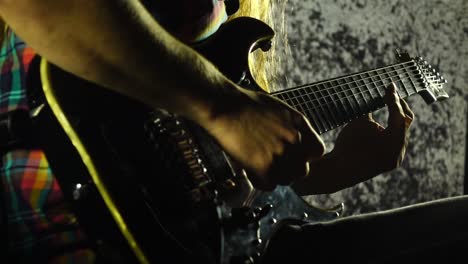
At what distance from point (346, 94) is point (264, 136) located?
1.26 ft

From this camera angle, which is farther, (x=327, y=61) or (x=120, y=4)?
(x=327, y=61)

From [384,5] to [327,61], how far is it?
1.01ft

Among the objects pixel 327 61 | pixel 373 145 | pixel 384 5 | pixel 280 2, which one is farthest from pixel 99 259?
pixel 384 5

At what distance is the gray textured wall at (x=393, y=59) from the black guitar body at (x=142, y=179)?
0.85 meters

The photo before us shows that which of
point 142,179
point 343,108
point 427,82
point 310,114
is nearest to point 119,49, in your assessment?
point 142,179

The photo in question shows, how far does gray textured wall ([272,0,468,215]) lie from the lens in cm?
150

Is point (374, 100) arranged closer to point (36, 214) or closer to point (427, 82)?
point (427, 82)

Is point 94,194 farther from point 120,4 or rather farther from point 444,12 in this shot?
point 444,12

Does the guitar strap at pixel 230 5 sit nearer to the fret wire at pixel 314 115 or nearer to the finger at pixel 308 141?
the fret wire at pixel 314 115

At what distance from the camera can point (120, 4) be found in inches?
19.0

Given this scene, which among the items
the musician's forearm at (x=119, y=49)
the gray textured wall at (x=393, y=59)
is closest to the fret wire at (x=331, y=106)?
the musician's forearm at (x=119, y=49)

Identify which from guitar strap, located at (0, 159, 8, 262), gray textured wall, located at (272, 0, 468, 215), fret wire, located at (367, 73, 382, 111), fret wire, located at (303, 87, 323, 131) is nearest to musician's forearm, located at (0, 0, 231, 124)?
guitar strap, located at (0, 159, 8, 262)

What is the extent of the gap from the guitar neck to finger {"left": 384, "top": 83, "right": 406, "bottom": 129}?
1cm

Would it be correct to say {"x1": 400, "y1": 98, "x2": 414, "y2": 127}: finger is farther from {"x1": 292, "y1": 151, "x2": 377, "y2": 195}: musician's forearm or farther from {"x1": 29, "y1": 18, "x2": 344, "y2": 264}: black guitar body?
{"x1": 29, "y1": 18, "x2": 344, "y2": 264}: black guitar body
